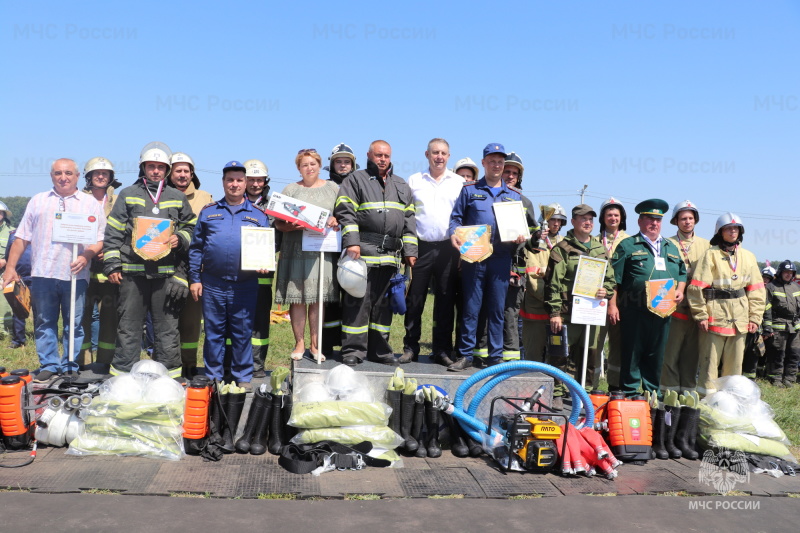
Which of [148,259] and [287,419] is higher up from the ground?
[148,259]

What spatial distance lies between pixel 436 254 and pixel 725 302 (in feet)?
11.9

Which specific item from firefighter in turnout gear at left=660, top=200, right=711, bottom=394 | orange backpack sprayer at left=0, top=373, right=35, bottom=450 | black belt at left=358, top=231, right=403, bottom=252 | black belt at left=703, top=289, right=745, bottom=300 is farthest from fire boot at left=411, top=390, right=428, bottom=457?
black belt at left=703, top=289, right=745, bottom=300

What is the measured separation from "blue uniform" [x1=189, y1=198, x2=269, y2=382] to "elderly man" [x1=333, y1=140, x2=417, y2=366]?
103cm

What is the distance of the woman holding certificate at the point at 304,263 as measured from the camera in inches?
285

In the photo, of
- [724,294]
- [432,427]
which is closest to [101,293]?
[432,427]

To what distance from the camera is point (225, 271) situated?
700 centimetres

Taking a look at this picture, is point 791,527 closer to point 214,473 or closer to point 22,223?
point 214,473

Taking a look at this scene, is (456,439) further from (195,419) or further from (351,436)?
(195,419)

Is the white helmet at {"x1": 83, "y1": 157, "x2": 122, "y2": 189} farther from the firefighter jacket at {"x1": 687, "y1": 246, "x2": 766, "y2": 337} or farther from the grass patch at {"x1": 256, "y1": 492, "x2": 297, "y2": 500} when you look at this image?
the firefighter jacket at {"x1": 687, "y1": 246, "x2": 766, "y2": 337}

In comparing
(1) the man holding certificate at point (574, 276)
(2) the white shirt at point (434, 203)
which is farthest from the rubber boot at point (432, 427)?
(1) the man holding certificate at point (574, 276)

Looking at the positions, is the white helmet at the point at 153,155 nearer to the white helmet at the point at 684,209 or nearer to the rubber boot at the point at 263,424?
the rubber boot at the point at 263,424

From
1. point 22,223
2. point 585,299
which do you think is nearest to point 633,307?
point 585,299

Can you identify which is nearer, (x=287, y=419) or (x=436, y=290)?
(x=287, y=419)

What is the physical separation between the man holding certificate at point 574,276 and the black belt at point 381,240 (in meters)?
2.11
